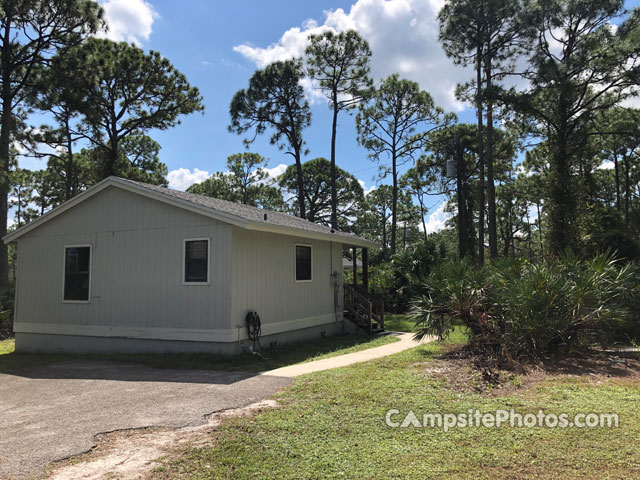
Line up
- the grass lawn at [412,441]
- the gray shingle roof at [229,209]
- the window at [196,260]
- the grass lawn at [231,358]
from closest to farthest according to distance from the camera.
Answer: the grass lawn at [412,441]
the grass lawn at [231,358]
the window at [196,260]
the gray shingle roof at [229,209]

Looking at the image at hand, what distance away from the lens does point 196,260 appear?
8938 mm

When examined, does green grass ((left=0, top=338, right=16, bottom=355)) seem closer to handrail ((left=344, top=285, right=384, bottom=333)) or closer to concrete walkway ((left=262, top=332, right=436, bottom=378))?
concrete walkway ((left=262, top=332, right=436, bottom=378))

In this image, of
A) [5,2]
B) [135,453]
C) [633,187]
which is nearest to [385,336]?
[135,453]

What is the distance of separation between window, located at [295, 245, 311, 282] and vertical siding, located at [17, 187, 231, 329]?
8.84 ft

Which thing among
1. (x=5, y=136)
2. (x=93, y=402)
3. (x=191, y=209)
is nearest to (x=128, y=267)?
(x=191, y=209)

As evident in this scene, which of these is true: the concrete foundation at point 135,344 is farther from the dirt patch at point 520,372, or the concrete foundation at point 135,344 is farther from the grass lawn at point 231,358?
the dirt patch at point 520,372

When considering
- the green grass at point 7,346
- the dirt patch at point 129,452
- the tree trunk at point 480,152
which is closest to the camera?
the dirt patch at point 129,452

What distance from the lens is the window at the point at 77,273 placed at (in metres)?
10.1

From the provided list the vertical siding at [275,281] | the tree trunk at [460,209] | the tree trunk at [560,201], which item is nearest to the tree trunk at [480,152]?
the tree trunk at [460,209]

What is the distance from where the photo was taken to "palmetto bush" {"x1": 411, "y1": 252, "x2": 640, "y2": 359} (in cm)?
733

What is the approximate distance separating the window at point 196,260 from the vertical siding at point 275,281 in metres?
0.66

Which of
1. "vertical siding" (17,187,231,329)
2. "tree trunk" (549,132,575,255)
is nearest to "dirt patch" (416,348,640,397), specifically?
"vertical siding" (17,187,231,329)

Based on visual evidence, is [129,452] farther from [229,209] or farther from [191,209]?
[229,209]

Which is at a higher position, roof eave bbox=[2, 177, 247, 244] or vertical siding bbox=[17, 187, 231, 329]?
roof eave bbox=[2, 177, 247, 244]
